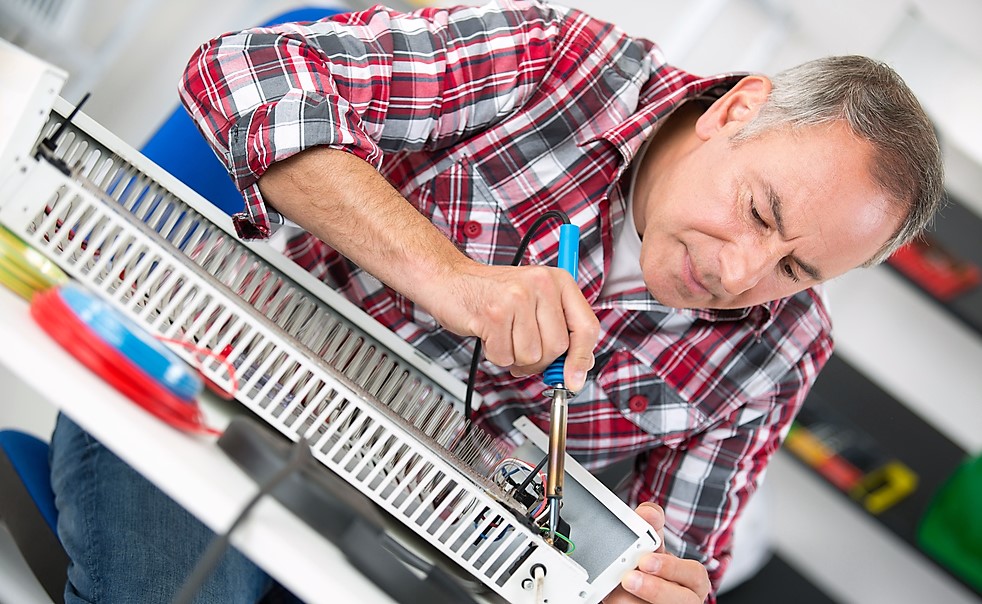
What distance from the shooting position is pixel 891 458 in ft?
7.77

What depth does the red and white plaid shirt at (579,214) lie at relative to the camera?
3.55ft

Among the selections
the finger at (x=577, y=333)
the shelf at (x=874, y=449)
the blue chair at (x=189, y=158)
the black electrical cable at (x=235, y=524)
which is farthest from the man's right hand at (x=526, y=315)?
the shelf at (x=874, y=449)

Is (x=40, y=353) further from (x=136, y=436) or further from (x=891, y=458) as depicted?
(x=891, y=458)

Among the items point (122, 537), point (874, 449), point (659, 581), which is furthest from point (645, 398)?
point (874, 449)

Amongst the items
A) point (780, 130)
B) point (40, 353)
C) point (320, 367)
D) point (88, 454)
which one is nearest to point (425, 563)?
point (320, 367)

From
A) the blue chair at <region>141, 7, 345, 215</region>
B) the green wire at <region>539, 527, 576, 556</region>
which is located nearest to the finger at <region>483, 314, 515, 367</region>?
the green wire at <region>539, 527, 576, 556</region>

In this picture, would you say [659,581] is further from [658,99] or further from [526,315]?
[658,99]

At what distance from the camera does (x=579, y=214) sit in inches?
46.8

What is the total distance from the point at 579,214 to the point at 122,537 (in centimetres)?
73

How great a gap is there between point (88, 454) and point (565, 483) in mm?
601

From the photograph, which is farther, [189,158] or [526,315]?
[189,158]

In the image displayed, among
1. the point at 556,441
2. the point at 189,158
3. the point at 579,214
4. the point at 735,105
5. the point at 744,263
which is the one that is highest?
the point at 735,105

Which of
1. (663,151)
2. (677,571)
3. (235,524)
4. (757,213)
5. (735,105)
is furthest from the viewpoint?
(663,151)

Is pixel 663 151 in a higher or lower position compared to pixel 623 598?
higher
